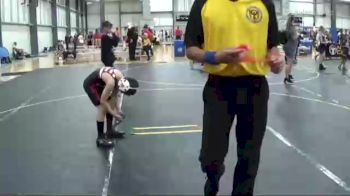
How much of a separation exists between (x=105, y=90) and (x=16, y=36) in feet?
85.4

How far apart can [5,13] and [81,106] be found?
20616 mm

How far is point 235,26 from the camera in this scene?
278 cm

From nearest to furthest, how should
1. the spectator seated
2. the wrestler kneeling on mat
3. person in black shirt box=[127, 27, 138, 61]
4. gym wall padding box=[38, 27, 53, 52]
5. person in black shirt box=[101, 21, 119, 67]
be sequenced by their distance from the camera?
1. the wrestler kneeling on mat
2. person in black shirt box=[101, 21, 119, 67]
3. the spectator seated
4. person in black shirt box=[127, 27, 138, 61]
5. gym wall padding box=[38, 27, 53, 52]

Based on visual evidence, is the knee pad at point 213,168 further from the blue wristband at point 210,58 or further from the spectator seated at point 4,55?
the spectator seated at point 4,55

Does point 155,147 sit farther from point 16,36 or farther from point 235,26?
point 16,36

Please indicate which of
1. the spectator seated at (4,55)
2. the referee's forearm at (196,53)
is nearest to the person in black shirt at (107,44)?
the referee's forearm at (196,53)

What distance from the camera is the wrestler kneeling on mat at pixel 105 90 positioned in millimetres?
6547

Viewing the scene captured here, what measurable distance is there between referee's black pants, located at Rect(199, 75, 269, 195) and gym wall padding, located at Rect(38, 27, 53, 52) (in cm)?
3555

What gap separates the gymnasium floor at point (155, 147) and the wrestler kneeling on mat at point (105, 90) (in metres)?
0.27

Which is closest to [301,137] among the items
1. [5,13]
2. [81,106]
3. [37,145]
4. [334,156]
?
[334,156]

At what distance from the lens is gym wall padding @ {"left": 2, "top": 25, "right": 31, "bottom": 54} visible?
2847 cm

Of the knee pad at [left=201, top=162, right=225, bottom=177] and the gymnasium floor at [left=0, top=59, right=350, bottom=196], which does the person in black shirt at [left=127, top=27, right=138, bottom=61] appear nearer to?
the gymnasium floor at [left=0, top=59, right=350, bottom=196]

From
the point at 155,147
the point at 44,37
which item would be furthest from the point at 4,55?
the point at 155,147

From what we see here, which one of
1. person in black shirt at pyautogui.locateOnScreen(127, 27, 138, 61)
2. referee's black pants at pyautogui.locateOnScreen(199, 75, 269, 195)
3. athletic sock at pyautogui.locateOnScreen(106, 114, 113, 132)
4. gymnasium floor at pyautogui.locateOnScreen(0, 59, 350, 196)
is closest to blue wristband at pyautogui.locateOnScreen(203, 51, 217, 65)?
referee's black pants at pyautogui.locateOnScreen(199, 75, 269, 195)
